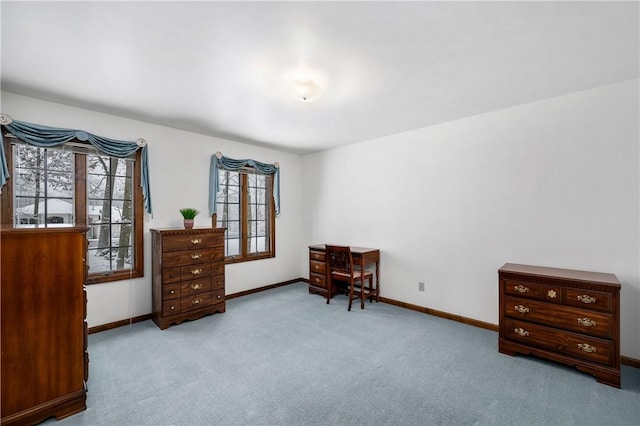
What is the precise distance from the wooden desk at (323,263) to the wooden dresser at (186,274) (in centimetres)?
152

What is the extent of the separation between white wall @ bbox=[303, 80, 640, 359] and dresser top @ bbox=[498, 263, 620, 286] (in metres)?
0.13

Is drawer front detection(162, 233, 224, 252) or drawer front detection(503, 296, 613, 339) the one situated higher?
drawer front detection(162, 233, 224, 252)

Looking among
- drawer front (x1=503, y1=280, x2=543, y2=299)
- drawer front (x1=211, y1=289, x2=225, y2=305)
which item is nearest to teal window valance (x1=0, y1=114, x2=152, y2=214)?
drawer front (x1=211, y1=289, x2=225, y2=305)

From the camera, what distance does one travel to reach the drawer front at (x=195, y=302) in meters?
3.54

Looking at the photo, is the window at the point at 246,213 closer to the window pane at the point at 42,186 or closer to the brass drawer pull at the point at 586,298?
the window pane at the point at 42,186

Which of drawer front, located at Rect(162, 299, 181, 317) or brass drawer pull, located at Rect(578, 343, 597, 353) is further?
drawer front, located at Rect(162, 299, 181, 317)

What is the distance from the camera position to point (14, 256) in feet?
5.80

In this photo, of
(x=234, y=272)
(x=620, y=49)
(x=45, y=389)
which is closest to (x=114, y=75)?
(x=45, y=389)

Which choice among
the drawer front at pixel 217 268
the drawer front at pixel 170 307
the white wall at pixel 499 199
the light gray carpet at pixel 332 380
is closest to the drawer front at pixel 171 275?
the drawer front at pixel 170 307

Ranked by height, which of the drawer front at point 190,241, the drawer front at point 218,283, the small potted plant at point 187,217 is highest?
the small potted plant at point 187,217

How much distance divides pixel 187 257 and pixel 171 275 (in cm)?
27

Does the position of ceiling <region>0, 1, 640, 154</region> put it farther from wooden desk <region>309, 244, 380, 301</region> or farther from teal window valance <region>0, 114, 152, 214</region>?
wooden desk <region>309, 244, 380, 301</region>

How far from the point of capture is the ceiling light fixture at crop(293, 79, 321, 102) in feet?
8.34

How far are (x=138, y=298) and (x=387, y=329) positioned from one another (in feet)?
10.2
